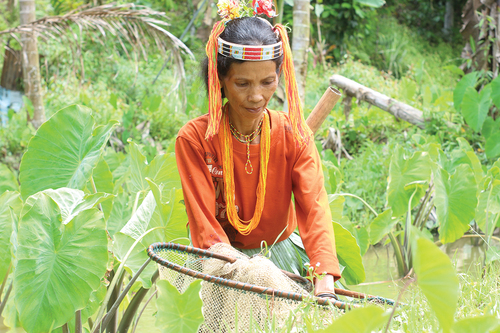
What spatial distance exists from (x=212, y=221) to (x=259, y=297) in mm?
408

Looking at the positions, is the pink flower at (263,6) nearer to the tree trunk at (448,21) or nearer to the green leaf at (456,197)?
the green leaf at (456,197)

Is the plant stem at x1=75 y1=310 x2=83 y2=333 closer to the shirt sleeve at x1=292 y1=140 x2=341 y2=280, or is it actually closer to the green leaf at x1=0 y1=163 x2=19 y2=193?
the shirt sleeve at x1=292 y1=140 x2=341 y2=280

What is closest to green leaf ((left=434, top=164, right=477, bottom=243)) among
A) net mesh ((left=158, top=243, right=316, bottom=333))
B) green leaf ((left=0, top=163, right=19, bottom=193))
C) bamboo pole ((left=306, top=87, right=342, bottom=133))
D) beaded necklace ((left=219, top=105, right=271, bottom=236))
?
bamboo pole ((left=306, top=87, right=342, bottom=133))

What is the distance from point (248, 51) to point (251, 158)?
0.40 m

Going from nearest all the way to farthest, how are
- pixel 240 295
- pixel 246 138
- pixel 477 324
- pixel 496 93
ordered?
pixel 477 324, pixel 240 295, pixel 246 138, pixel 496 93

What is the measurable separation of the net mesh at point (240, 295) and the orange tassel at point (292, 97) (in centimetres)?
48

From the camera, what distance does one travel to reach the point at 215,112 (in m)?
1.64

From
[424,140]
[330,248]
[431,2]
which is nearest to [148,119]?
[424,140]

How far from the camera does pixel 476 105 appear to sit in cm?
375

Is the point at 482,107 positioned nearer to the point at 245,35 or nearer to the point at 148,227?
the point at 245,35

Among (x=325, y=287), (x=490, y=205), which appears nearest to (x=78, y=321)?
(x=325, y=287)

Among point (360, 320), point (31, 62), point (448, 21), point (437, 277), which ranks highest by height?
point (437, 277)

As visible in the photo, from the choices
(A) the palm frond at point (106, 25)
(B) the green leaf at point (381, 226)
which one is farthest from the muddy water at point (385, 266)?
(A) the palm frond at point (106, 25)

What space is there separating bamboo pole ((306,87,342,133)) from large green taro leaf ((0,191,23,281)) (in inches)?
48.5
